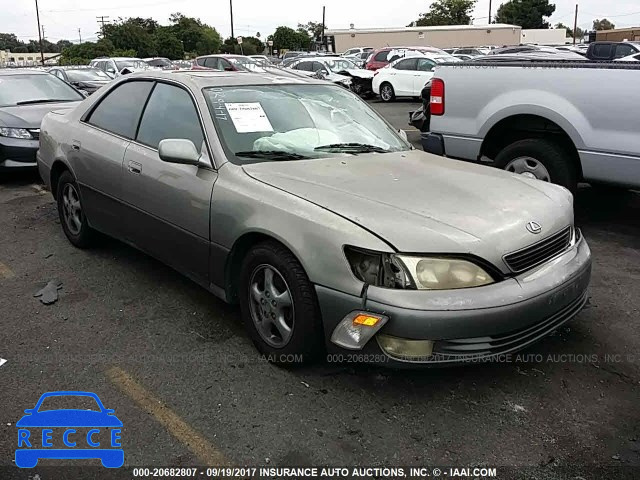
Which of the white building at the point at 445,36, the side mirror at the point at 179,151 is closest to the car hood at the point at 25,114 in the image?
the side mirror at the point at 179,151

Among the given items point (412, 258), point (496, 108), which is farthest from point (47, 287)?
point (496, 108)

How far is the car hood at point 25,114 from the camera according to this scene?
7837mm

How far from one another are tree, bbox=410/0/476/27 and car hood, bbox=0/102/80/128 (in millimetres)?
79936

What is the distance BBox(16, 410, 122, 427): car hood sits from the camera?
282 centimetres

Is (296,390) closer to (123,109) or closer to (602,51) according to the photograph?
(123,109)

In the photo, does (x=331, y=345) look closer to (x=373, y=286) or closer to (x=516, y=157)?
(x=373, y=286)

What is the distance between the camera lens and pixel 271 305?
10.4 feet

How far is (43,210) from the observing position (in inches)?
259

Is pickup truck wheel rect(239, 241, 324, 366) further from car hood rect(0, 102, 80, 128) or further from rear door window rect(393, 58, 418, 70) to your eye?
rear door window rect(393, 58, 418, 70)

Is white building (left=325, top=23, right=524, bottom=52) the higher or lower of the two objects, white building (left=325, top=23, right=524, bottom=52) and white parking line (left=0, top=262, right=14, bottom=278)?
the higher

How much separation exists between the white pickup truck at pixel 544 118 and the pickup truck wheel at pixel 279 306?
334cm

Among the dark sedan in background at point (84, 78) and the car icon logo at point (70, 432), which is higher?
the dark sedan in background at point (84, 78)

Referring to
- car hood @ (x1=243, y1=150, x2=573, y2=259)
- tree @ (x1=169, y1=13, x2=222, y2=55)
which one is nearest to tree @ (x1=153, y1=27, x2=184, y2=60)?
tree @ (x1=169, y1=13, x2=222, y2=55)

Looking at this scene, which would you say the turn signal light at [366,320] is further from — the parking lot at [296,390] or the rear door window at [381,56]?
the rear door window at [381,56]
